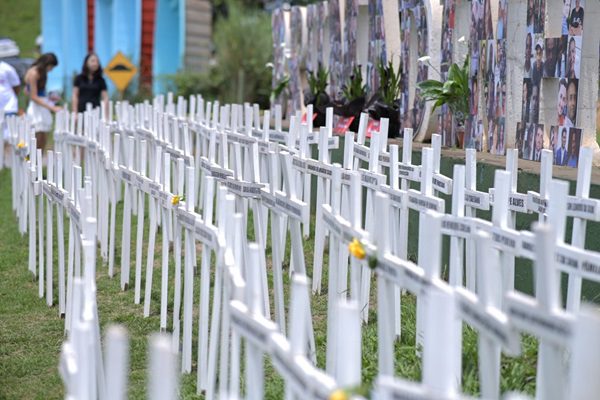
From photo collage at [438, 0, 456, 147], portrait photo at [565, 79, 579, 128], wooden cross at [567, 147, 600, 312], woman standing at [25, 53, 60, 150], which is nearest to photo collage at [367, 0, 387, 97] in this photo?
photo collage at [438, 0, 456, 147]

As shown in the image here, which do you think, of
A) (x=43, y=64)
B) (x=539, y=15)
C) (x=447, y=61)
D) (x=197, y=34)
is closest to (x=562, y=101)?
(x=539, y=15)

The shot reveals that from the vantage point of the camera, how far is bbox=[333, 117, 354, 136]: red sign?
11016mm

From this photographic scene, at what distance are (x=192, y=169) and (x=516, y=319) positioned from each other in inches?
117

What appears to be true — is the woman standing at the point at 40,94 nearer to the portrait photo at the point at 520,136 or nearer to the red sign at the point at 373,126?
the red sign at the point at 373,126

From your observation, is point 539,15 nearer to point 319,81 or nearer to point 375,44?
point 375,44

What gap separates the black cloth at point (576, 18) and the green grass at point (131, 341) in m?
2.18

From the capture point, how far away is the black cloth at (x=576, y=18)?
789 centimetres

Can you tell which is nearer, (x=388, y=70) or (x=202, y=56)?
(x=388, y=70)

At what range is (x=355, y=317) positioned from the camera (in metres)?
3.11

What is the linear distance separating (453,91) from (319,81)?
3675mm

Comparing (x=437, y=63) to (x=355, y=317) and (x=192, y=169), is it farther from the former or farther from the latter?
(x=355, y=317)

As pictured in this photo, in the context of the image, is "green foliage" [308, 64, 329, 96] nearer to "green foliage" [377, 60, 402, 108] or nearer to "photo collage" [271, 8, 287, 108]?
"photo collage" [271, 8, 287, 108]

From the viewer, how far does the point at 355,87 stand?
40.1 ft

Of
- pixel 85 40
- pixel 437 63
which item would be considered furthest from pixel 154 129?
pixel 85 40
